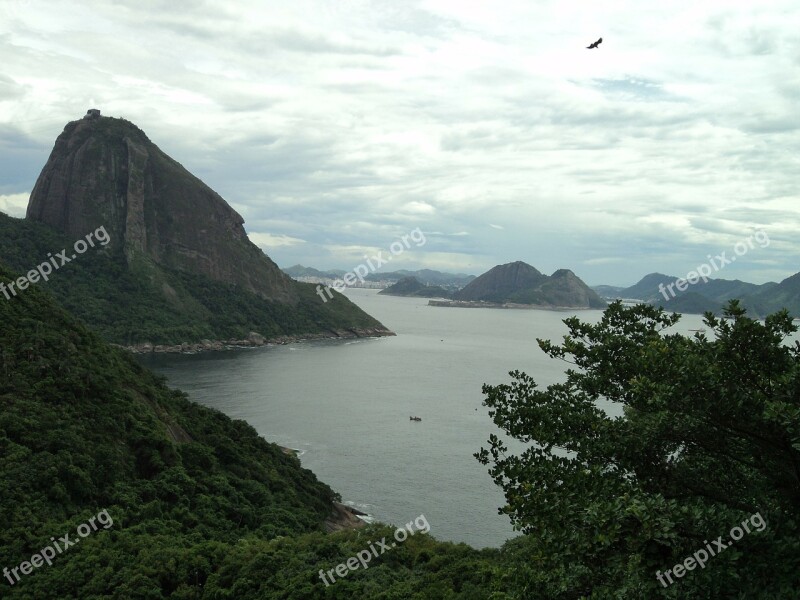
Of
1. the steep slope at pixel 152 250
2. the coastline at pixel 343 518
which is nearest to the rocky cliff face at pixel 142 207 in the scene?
the steep slope at pixel 152 250

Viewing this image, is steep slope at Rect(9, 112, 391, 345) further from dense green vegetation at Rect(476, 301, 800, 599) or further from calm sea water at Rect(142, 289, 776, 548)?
dense green vegetation at Rect(476, 301, 800, 599)

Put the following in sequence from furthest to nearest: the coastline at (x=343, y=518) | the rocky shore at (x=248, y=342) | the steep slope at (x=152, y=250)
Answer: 1. the steep slope at (x=152, y=250)
2. the rocky shore at (x=248, y=342)
3. the coastline at (x=343, y=518)

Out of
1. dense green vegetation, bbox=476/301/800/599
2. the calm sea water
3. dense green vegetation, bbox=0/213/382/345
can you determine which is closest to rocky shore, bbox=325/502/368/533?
the calm sea water

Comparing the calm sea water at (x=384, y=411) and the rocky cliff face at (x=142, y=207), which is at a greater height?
the rocky cliff face at (x=142, y=207)

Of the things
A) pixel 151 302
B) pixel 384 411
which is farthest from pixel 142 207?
pixel 384 411

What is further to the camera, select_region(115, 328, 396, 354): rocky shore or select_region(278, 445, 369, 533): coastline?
select_region(115, 328, 396, 354): rocky shore

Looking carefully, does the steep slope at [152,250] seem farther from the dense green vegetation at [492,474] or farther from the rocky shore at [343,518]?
the dense green vegetation at [492,474]

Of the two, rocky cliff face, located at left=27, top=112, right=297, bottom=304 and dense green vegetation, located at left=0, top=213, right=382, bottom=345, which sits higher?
rocky cliff face, located at left=27, top=112, right=297, bottom=304
